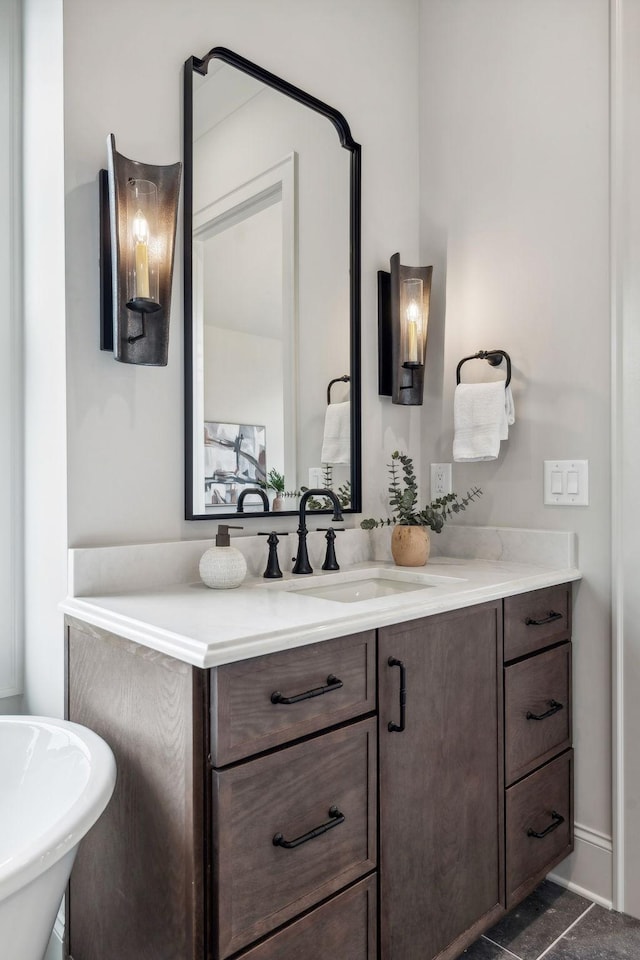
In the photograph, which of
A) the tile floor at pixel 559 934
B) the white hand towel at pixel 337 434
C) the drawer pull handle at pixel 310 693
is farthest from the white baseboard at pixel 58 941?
the white hand towel at pixel 337 434

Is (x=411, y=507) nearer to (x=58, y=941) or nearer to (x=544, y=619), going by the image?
(x=544, y=619)

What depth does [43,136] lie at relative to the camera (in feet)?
4.97

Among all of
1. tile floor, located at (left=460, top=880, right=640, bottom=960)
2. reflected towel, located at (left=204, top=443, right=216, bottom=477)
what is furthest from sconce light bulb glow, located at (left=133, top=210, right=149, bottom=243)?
tile floor, located at (left=460, top=880, right=640, bottom=960)

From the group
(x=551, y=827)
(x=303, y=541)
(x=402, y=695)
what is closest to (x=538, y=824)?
(x=551, y=827)

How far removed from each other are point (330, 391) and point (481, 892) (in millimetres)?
1366

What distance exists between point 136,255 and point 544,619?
137cm

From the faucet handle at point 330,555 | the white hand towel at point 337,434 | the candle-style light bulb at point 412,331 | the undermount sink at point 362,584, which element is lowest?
the undermount sink at point 362,584

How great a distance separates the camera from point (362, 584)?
180 centimetres

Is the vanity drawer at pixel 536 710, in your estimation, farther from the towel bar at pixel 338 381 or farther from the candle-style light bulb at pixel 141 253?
the candle-style light bulb at pixel 141 253

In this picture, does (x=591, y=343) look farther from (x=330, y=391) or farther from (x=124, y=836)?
(x=124, y=836)

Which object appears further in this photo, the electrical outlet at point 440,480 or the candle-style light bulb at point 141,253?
the electrical outlet at point 440,480

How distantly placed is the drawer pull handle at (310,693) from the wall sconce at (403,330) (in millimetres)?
1125

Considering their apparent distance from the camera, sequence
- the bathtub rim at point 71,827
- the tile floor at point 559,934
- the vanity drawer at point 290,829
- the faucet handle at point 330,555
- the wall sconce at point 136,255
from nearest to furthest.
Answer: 1. the bathtub rim at point 71,827
2. the vanity drawer at point 290,829
3. the wall sconce at point 136,255
4. the tile floor at point 559,934
5. the faucet handle at point 330,555

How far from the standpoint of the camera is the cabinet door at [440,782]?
4.19 feet
